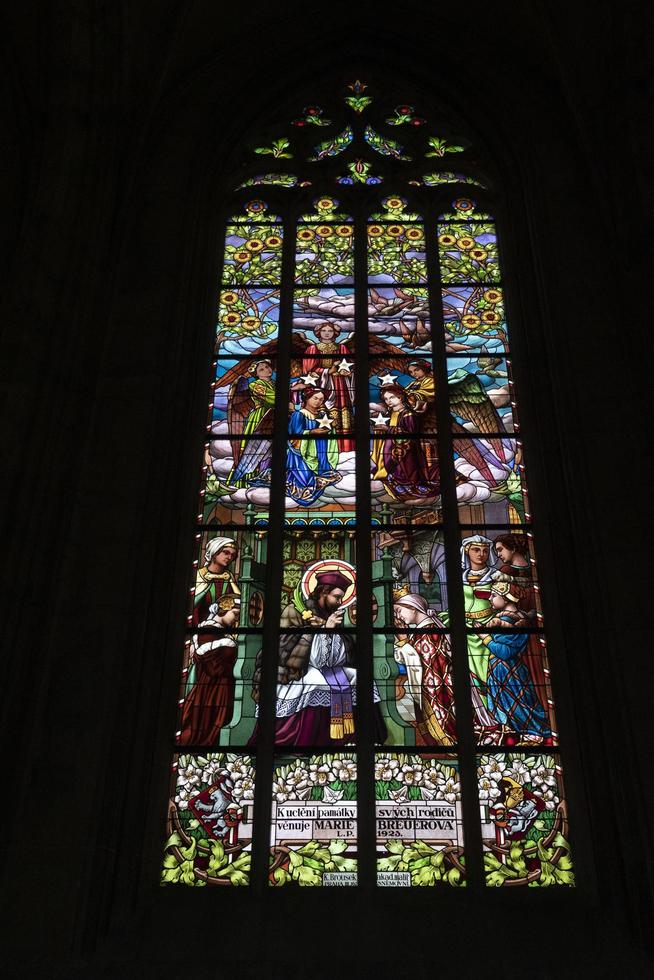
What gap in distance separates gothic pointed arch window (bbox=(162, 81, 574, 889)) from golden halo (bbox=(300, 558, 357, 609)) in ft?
0.05

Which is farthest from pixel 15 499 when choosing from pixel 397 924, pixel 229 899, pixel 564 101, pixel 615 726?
pixel 564 101

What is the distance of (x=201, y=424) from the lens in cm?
701

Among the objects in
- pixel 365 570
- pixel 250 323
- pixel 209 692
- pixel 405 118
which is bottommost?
pixel 209 692

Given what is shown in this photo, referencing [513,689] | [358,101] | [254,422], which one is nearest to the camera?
[513,689]

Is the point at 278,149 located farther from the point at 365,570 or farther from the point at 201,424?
the point at 365,570

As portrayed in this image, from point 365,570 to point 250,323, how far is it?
7.48 feet

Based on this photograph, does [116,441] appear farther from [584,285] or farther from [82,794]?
[584,285]

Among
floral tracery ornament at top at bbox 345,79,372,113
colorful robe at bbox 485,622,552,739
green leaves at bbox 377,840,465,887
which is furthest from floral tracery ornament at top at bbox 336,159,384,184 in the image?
green leaves at bbox 377,840,465,887

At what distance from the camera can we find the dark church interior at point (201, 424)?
5.01 meters

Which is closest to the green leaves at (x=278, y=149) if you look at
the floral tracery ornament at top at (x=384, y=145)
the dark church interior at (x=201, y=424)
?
the dark church interior at (x=201, y=424)

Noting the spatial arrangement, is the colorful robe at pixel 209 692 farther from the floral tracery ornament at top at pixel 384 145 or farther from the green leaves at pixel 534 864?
the floral tracery ornament at top at pixel 384 145

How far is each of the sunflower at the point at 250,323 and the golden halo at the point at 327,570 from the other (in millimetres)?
2067

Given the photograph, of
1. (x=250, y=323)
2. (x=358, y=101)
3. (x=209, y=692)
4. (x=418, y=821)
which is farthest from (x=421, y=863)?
(x=358, y=101)

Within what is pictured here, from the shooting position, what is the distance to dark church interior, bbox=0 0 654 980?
16.4ft
